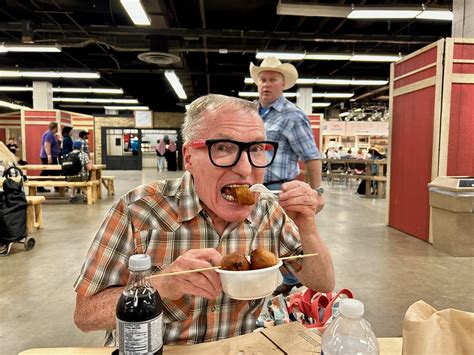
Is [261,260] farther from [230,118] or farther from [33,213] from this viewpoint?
[33,213]

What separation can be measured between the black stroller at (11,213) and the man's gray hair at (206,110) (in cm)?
428

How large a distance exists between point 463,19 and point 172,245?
6.54m

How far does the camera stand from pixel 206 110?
1195 mm

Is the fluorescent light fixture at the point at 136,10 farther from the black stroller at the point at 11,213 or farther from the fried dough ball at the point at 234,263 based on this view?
the fried dough ball at the point at 234,263

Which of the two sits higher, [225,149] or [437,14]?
[437,14]

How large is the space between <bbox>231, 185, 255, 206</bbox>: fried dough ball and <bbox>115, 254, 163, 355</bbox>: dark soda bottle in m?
0.40

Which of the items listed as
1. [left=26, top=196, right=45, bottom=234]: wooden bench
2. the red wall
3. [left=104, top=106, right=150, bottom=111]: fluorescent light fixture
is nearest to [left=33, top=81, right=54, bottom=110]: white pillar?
[left=104, top=106, right=150, bottom=111]: fluorescent light fixture

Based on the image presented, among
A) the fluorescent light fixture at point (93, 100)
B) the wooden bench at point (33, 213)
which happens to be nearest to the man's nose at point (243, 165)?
the wooden bench at point (33, 213)

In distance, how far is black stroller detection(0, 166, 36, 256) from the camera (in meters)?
4.51

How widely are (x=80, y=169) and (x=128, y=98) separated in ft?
43.1

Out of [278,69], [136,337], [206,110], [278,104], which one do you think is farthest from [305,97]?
[136,337]

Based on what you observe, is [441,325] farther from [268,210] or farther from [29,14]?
[29,14]

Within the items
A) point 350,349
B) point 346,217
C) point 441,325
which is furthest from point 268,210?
point 346,217

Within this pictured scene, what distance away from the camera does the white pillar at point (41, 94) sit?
48.9 feet
